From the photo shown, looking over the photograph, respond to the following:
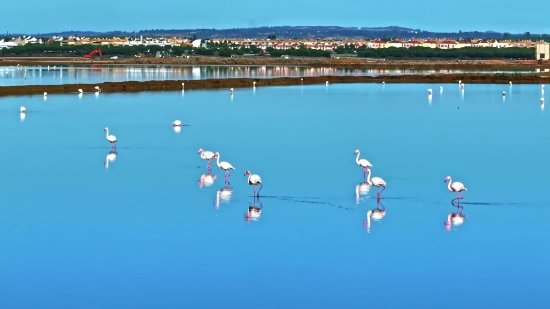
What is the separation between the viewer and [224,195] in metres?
14.6

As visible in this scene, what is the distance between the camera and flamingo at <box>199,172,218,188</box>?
15.6 m

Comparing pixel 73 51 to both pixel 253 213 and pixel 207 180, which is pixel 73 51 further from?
pixel 253 213

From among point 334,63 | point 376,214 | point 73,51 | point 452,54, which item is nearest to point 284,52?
point 452,54

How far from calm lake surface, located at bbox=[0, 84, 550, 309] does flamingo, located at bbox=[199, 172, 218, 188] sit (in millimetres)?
95

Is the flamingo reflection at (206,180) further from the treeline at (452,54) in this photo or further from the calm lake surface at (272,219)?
→ the treeline at (452,54)

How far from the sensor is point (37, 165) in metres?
17.4

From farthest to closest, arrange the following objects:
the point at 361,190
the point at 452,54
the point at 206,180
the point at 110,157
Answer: the point at 452,54
the point at 110,157
the point at 206,180
the point at 361,190

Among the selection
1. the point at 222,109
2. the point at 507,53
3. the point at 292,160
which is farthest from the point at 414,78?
the point at 507,53

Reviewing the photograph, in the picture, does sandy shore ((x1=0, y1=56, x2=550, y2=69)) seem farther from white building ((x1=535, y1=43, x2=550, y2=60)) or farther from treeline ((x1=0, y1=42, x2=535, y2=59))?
treeline ((x1=0, y1=42, x2=535, y2=59))

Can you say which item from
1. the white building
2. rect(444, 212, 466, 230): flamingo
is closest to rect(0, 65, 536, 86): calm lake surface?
rect(444, 212, 466, 230): flamingo

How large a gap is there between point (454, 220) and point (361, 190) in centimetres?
241

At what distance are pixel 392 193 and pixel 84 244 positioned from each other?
4.97 metres

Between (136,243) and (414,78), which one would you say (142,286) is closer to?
(136,243)

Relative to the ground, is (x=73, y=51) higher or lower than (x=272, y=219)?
higher
